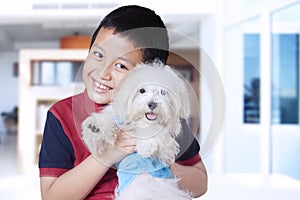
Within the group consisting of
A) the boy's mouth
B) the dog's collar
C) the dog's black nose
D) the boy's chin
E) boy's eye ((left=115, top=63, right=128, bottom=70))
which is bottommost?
the dog's collar

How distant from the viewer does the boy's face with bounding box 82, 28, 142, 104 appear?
46 cm

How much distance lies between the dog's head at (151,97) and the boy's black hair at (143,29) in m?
0.03

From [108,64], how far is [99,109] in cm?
6

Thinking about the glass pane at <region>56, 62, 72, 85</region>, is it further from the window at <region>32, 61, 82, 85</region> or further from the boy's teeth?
the boy's teeth

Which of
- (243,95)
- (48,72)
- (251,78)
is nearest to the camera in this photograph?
(251,78)

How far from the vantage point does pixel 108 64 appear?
0.46 m

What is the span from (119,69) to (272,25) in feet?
9.35

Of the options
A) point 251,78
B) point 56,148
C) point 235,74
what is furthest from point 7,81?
point 56,148

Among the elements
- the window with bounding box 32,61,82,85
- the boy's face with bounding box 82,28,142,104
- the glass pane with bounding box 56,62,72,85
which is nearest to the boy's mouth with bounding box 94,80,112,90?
the boy's face with bounding box 82,28,142,104

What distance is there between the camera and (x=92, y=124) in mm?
463

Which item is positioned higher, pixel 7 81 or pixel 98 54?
pixel 7 81

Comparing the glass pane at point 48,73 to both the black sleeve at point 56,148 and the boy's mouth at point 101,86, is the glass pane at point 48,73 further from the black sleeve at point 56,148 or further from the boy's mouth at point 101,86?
the boy's mouth at point 101,86

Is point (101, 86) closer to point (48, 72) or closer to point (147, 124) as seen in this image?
point (147, 124)

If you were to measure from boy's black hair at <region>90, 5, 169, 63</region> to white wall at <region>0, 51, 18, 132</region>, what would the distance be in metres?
11.0
